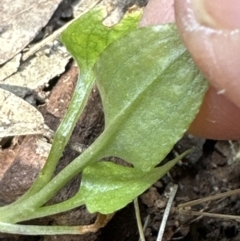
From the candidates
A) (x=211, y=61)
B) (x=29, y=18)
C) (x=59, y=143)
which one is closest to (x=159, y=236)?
(x=59, y=143)

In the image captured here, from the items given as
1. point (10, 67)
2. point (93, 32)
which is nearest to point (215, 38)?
point (93, 32)

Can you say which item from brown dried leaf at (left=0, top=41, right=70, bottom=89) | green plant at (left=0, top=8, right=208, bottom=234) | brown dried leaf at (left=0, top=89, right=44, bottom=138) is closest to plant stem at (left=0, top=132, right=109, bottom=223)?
green plant at (left=0, top=8, right=208, bottom=234)

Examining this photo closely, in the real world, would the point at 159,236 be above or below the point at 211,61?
below

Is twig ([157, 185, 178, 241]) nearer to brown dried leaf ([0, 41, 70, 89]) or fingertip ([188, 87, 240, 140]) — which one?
fingertip ([188, 87, 240, 140])

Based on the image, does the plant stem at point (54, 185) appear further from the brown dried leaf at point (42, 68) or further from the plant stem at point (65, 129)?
the brown dried leaf at point (42, 68)

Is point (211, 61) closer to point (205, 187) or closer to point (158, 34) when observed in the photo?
point (158, 34)
